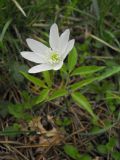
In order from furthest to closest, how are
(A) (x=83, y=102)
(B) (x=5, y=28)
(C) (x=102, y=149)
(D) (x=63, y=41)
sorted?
(B) (x=5, y=28) → (C) (x=102, y=149) → (D) (x=63, y=41) → (A) (x=83, y=102)

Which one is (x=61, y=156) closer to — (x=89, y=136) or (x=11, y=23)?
(x=89, y=136)

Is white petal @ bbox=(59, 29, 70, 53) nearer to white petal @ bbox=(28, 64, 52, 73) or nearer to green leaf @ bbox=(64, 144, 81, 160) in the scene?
white petal @ bbox=(28, 64, 52, 73)

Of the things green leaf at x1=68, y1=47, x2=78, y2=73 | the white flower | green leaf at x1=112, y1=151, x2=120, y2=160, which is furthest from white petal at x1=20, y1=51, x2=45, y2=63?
green leaf at x1=112, y1=151, x2=120, y2=160

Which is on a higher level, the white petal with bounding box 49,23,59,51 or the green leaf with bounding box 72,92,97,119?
the white petal with bounding box 49,23,59,51

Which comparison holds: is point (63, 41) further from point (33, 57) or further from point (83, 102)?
point (83, 102)

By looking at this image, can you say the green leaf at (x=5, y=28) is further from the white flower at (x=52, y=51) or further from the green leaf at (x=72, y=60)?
the green leaf at (x=72, y=60)

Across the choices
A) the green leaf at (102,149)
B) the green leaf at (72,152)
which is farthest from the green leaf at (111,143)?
the green leaf at (72,152)

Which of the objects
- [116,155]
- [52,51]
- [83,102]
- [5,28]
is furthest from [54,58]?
[116,155]
